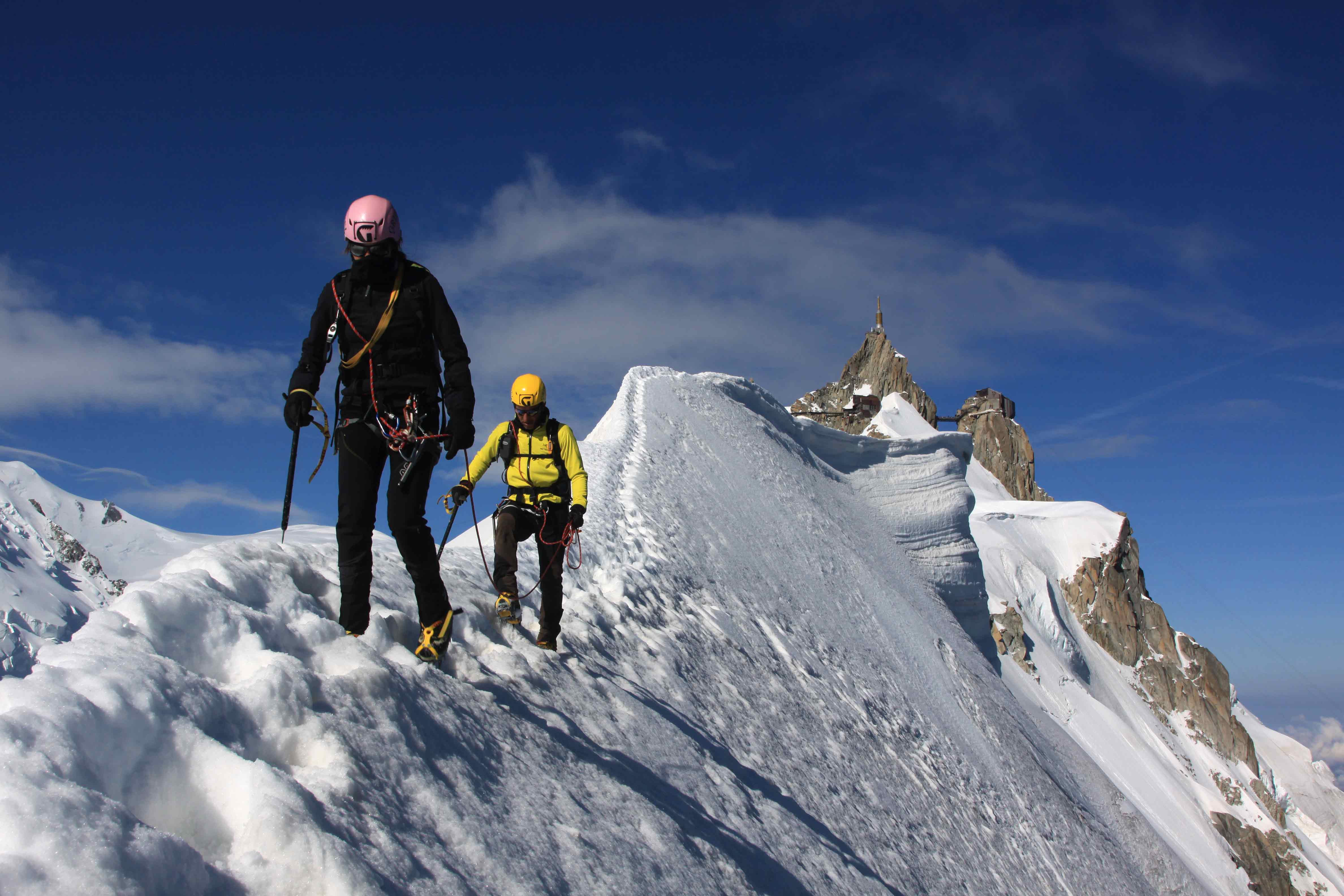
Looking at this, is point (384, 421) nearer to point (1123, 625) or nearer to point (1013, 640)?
point (1013, 640)

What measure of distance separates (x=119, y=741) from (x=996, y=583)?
→ 5389 centimetres

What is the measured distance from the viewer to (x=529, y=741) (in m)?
4.71

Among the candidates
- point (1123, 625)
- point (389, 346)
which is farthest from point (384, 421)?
point (1123, 625)

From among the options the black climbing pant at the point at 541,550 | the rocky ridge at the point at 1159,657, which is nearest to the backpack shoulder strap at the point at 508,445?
the black climbing pant at the point at 541,550

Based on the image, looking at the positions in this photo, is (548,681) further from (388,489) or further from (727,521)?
(727,521)

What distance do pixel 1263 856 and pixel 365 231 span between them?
171 ft

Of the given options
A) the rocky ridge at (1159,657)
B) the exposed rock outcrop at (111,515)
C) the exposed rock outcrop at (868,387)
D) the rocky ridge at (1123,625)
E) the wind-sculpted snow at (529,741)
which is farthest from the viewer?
the exposed rock outcrop at (111,515)

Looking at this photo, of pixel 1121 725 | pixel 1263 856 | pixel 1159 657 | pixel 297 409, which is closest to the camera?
pixel 297 409

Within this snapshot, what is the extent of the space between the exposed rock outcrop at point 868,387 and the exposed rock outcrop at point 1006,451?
4.10 meters

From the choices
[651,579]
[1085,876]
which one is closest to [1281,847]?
[1085,876]

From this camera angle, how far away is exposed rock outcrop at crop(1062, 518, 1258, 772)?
172ft

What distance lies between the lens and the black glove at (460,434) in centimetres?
473

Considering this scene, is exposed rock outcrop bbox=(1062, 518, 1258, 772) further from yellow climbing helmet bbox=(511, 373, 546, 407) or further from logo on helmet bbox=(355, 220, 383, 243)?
logo on helmet bbox=(355, 220, 383, 243)

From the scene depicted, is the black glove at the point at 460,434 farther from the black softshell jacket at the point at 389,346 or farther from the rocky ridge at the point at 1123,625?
the rocky ridge at the point at 1123,625
